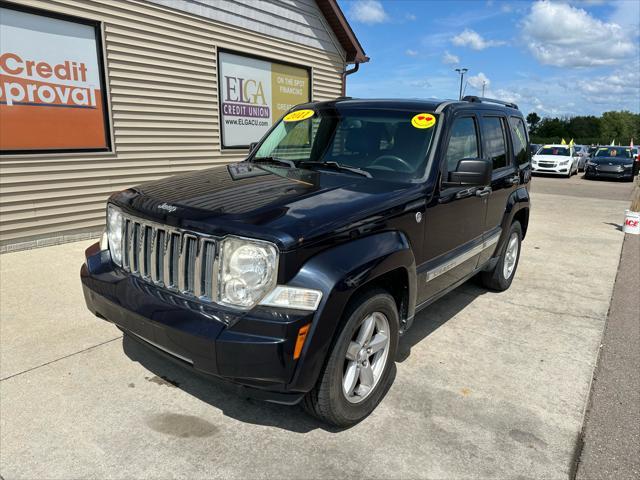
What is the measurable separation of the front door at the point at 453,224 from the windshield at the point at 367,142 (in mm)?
226

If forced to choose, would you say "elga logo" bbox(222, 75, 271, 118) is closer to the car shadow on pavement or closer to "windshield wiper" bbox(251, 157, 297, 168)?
"windshield wiper" bbox(251, 157, 297, 168)

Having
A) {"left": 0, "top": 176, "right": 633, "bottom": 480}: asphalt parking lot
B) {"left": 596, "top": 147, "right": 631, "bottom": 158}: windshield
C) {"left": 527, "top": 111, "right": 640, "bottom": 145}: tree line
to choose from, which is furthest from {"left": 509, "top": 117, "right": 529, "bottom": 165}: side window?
{"left": 527, "top": 111, "right": 640, "bottom": 145}: tree line

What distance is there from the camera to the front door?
11.0 feet

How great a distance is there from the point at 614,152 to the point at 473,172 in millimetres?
23315

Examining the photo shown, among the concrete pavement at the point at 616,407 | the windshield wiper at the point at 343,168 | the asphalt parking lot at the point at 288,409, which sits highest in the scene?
the windshield wiper at the point at 343,168

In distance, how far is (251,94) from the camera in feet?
30.1

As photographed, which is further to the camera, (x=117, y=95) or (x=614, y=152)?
(x=614, y=152)

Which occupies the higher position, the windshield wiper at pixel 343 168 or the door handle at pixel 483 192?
the windshield wiper at pixel 343 168

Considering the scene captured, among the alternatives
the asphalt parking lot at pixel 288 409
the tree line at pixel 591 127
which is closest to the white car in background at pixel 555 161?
Result: the asphalt parking lot at pixel 288 409

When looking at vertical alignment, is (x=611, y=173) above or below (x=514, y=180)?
below

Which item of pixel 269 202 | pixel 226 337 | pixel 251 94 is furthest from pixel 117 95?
pixel 226 337

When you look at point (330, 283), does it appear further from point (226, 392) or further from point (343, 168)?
point (343, 168)

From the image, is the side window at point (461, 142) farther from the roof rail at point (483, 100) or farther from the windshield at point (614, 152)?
the windshield at point (614, 152)

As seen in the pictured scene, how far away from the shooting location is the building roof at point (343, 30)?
1035 cm
